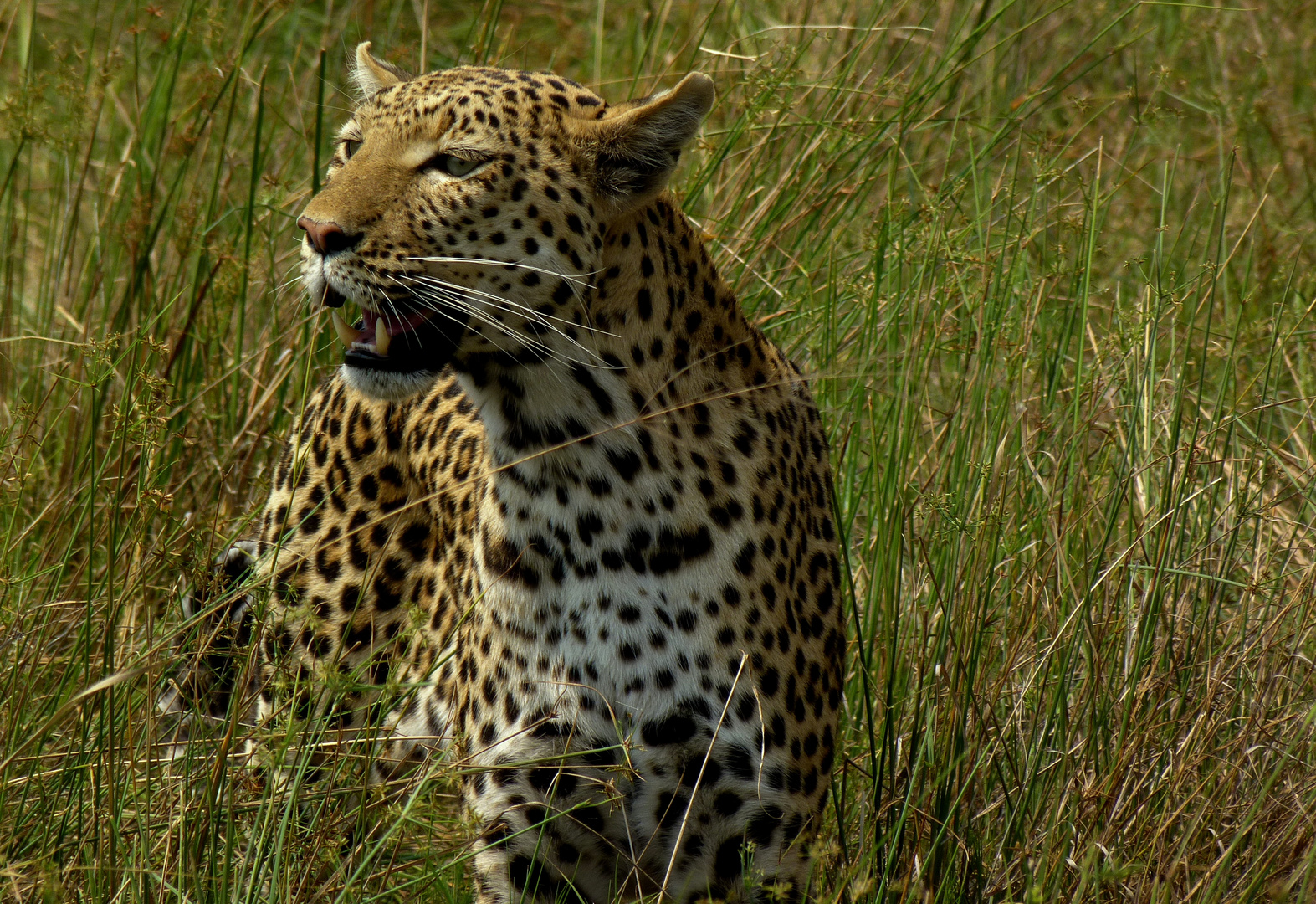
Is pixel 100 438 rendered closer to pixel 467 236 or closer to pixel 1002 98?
pixel 467 236

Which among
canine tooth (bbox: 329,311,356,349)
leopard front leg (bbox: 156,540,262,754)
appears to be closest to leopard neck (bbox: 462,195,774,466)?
canine tooth (bbox: 329,311,356,349)

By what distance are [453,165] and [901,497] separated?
4.74ft

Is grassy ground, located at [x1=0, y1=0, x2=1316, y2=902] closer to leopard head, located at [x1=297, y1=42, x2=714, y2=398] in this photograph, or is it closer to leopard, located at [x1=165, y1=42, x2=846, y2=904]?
leopard, located at [x1=165, y1=42, x2=846, y2=904]

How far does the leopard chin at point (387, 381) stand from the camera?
3713 mm

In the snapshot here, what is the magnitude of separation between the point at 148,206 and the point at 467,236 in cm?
201

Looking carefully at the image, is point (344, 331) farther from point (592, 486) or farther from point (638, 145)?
point (638, 145)

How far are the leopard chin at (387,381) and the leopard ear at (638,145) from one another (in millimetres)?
623

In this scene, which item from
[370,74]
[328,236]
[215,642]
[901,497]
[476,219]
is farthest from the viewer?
[215,642]

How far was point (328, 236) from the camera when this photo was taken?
354cm

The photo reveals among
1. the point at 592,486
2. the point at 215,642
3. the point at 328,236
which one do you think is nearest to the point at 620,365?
the point at 592,486

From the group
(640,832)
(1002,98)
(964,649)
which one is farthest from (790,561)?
(1002,98)

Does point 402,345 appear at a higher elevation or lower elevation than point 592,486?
higher

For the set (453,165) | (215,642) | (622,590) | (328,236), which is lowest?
(215,642)

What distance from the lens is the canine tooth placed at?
3.62 metres
